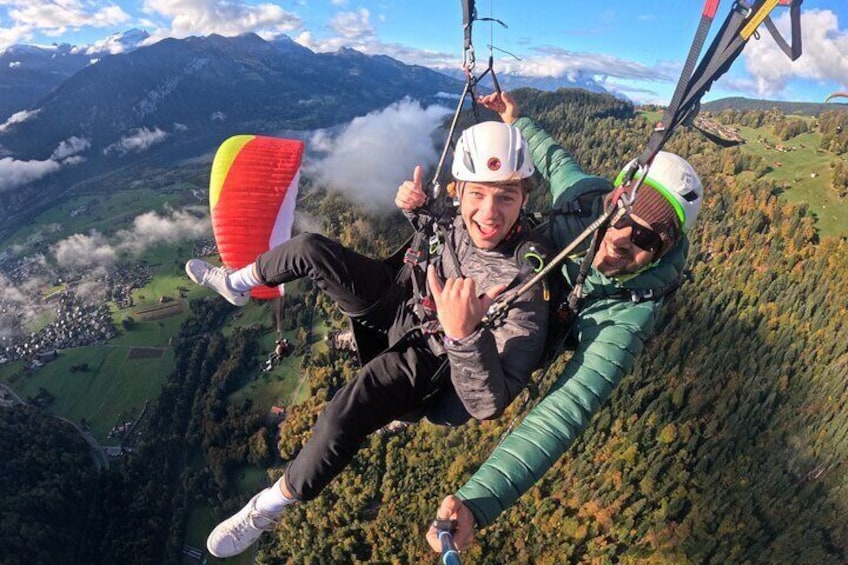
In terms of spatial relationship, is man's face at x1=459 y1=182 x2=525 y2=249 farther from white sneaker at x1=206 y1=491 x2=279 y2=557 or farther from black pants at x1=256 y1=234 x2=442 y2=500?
white sneaker at x1=206 y1=491 x2=279 y2=557

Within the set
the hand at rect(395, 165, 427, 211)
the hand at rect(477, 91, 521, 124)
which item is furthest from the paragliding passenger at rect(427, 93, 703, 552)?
the hand at rect(477, 91, 521, 124)

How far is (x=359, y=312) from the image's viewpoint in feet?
17.7

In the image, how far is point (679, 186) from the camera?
154 inches

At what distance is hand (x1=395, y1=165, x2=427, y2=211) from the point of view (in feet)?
17.6

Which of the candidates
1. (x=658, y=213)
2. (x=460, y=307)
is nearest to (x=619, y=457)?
(x=658, y=213)

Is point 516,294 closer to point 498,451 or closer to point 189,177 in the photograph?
point 498,451

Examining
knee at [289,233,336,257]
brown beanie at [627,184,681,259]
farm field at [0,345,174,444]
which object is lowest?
farm field at [0,345,174,444]

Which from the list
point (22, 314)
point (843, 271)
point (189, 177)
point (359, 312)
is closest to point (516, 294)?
point (359, 312)

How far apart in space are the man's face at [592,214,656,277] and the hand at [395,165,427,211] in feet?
7.34

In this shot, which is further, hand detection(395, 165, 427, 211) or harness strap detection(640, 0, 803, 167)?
hand detection(395, 165, 427, 211)

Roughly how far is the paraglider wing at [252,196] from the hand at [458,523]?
5603 mm

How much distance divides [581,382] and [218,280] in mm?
4879

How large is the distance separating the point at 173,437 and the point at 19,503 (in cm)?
2053

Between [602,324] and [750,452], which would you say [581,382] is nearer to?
[602,324]
